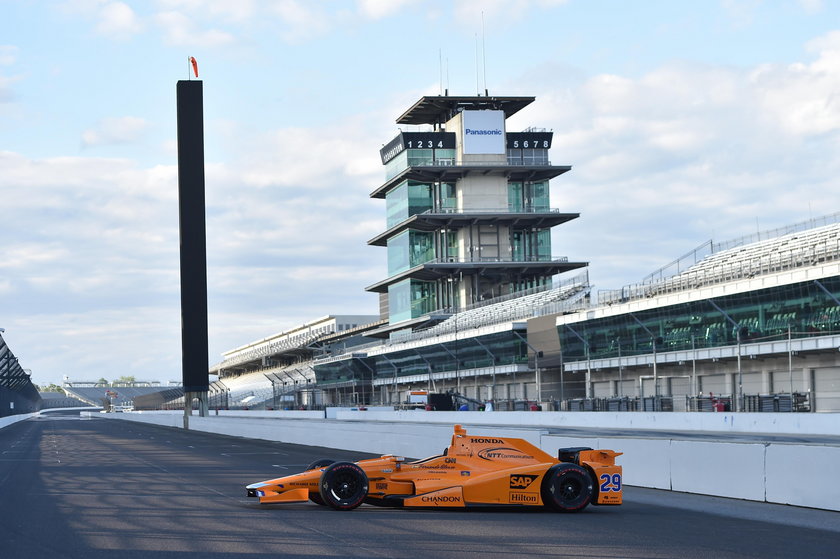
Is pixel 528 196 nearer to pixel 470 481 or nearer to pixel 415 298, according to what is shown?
pixel 415 298

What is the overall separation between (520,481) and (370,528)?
2652mm

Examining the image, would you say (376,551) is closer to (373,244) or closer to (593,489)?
(593,489)

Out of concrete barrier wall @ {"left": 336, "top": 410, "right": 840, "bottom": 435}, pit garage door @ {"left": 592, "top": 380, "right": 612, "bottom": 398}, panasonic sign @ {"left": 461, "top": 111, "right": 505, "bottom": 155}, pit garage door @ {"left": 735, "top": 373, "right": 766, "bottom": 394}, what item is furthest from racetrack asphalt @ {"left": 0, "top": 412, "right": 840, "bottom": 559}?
panasonic sign @ {"left": 461, "top": 111, "right": 505, "bottom": 155}

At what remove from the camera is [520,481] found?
14711 mm

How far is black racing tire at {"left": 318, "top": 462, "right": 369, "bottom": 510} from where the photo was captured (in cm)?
1496

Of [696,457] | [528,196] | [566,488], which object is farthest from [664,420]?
[528,196]

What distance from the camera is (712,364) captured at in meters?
55.9

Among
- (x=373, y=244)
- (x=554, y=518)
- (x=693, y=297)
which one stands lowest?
(x=554, y=518)

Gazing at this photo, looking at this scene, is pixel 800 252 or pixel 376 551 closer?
pixel 376 551

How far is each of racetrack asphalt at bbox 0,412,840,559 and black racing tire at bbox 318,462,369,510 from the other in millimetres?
196

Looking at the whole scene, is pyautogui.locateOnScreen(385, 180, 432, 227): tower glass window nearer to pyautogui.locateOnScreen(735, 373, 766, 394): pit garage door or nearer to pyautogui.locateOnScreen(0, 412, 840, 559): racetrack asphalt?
pyautogui.locateOnScreen(735, 373, 766, 394): pit garage door

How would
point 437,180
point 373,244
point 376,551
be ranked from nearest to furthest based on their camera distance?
point 376,551
point 437,180
point 373,244

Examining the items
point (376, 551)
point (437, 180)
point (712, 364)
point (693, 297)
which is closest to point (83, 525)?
point (376, 551)

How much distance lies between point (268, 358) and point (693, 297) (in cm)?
13849
